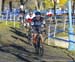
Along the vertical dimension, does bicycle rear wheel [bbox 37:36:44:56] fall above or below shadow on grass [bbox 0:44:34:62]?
above

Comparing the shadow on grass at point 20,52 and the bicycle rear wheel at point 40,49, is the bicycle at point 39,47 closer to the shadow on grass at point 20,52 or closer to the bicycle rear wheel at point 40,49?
the bicycle rear wheel at point 40,49

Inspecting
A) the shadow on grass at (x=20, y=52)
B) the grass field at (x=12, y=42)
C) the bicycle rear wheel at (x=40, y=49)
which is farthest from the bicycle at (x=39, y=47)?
the grass field at (x=12, y=42)

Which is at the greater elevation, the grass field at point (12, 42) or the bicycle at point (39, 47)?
the bicycle at point (39, 47)

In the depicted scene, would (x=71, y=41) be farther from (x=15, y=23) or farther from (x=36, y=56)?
(x=15, y=23)

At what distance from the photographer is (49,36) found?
74.0 feet

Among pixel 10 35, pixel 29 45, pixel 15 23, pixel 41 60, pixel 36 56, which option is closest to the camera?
pixel 41 60

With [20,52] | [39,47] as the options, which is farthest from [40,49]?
[20,52]

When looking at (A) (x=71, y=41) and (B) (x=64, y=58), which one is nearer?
(B) (x=64, y=58)

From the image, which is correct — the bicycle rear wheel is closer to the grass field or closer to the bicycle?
the bicycle

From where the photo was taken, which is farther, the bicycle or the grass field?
the grass field

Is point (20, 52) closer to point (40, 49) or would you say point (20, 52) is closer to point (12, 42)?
point (40, 49)

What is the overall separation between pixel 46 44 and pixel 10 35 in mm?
4656

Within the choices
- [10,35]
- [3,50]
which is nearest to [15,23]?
[10,35]

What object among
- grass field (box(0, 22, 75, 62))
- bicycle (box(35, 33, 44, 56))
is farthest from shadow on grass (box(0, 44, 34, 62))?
bicycle (box(35, 33, 44, 56))
